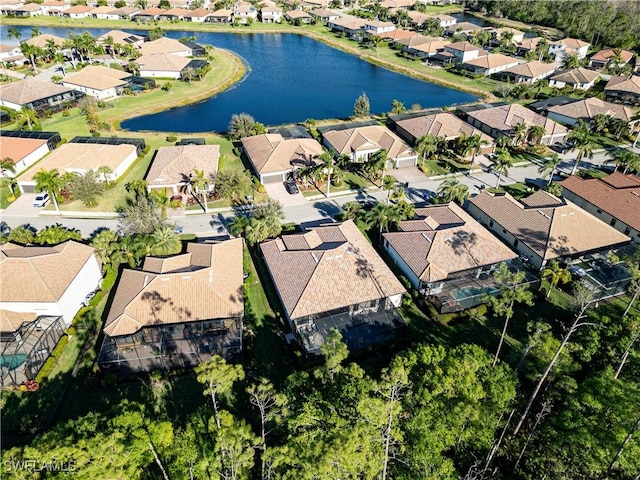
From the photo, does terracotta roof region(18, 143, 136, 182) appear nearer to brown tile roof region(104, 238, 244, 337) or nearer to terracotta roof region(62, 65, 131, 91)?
brown tile roof region(104, 238, 244, 337)

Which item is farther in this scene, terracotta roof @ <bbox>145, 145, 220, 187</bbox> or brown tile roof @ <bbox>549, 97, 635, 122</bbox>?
brown tile roof @ <bbox>549, 97, 635, 122</bbox>

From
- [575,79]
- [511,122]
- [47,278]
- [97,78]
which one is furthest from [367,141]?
[575,79]

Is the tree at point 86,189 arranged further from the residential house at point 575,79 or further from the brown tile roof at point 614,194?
the residential house at point 575,79

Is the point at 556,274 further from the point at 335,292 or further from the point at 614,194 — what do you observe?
the point at 614,194

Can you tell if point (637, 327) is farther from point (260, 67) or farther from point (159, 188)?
point (260, 67)

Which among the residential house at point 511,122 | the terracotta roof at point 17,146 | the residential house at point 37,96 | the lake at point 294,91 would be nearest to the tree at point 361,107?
the lake at point 294,91

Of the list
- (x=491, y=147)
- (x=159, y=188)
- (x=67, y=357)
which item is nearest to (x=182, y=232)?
(x=159, y=188)

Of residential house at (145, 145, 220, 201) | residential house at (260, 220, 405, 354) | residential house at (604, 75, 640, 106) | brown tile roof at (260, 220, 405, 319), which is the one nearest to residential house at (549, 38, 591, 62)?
residential house at (604, 75, 640, 106)

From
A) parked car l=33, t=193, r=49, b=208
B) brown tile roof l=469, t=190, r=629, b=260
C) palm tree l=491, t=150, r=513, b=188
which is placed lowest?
parked car l=33, t=193, r=49, b=208
